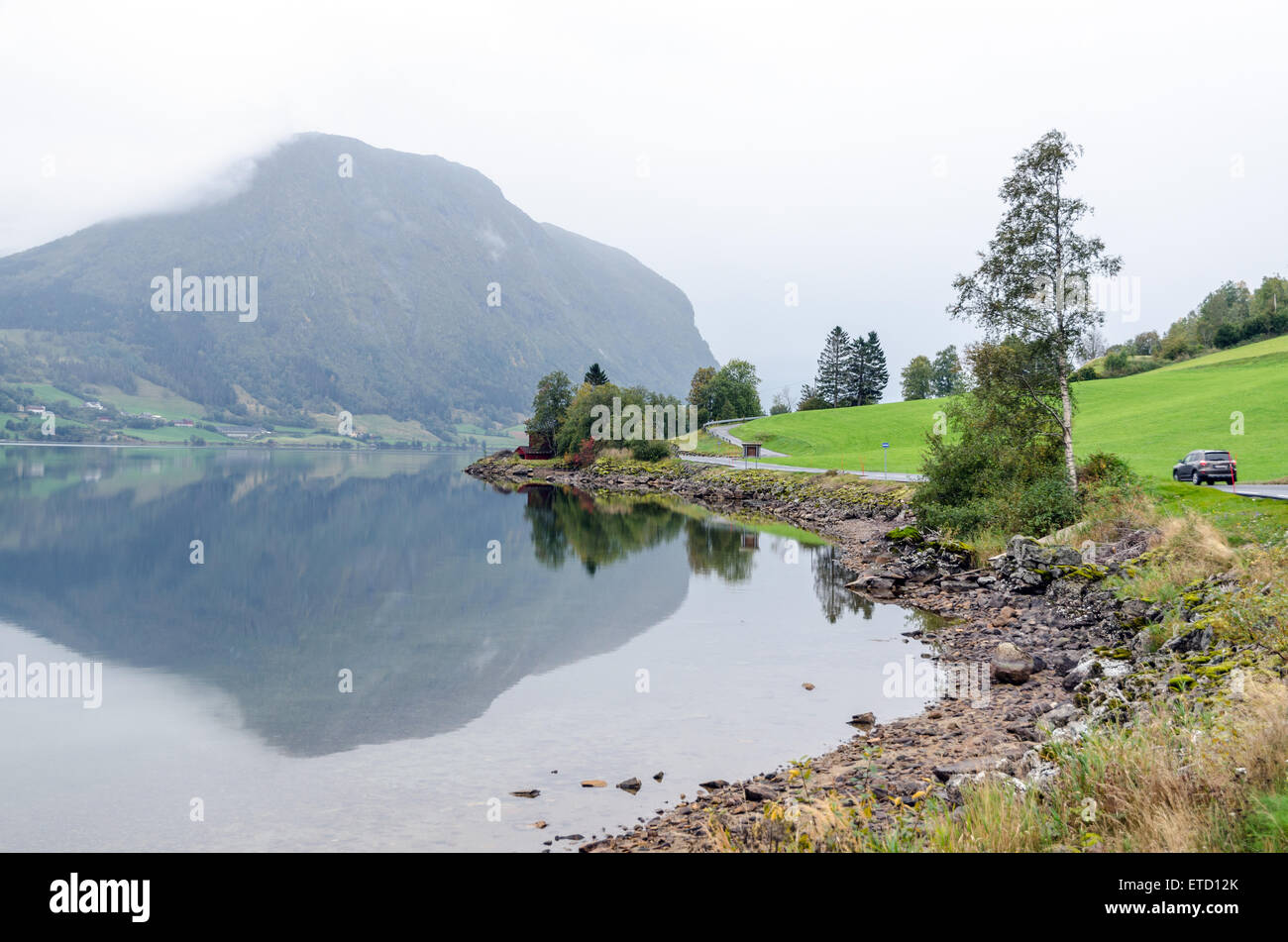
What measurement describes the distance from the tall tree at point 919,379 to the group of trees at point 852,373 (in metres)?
10.0

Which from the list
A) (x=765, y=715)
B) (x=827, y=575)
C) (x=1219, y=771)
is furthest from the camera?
(x=827, y=575)

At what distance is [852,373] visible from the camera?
488ft

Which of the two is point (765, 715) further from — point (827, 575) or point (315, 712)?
point (827, 575)

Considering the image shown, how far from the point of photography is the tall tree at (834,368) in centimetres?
14900

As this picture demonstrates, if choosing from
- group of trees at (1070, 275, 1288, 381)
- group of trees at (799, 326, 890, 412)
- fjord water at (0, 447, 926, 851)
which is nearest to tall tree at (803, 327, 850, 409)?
group of trees at (799, 326, 890, 412)

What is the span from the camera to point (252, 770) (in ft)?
49.0

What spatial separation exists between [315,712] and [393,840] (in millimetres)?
7710

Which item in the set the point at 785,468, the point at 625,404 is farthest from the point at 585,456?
the point at 785,468

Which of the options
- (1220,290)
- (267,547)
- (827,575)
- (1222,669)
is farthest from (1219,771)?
(1220,290)

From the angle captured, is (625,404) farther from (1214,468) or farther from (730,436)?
(1214,468)

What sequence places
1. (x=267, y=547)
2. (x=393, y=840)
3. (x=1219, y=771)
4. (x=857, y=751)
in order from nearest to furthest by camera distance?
(x=1219, y=771) → (x=393, y=840) → (x=857, y=751) → (x=267, y=547)

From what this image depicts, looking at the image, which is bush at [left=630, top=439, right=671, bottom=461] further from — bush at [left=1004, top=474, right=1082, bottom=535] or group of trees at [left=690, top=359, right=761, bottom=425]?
bush at [left=1004, top=474, right=1082, bottom=535]

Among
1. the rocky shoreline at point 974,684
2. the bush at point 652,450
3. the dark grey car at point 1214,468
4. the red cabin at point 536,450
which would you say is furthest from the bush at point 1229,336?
the rocky shoreline at point 974,684
